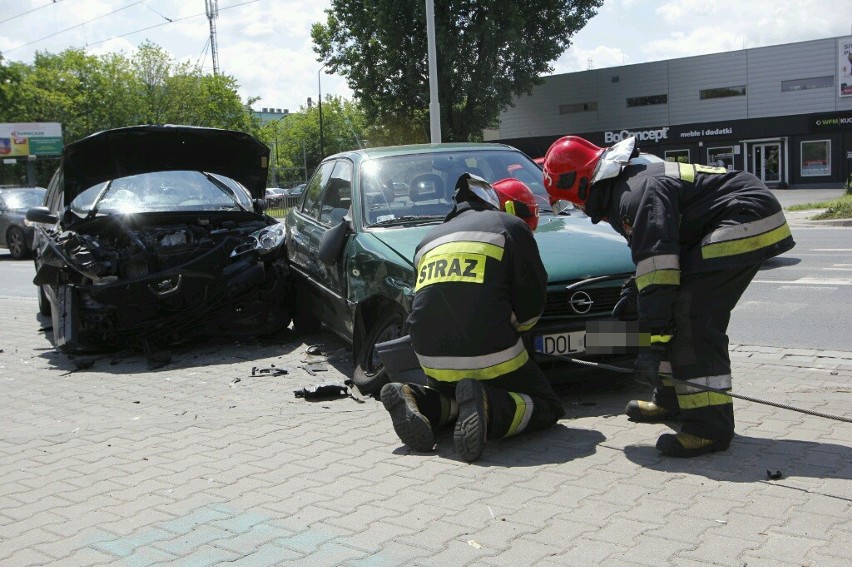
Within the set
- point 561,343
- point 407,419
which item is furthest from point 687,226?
point 407,419

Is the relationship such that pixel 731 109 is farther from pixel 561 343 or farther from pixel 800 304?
pixel 561 343

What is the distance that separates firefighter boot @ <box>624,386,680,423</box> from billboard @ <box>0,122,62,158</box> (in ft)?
183

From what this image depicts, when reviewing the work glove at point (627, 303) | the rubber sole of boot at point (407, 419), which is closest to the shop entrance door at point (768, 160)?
the work glove at point (627, 303)

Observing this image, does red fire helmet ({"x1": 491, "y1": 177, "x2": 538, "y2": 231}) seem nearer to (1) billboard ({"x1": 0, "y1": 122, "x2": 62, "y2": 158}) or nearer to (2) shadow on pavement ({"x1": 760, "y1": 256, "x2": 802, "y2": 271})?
(2) shadow on pavement ({"x1": 760, "y1": 256, "x2": 802, "y2": 271})

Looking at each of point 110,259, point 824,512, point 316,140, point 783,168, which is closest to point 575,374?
point 824,512

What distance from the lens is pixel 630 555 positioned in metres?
3.19

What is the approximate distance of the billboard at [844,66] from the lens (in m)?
39.3

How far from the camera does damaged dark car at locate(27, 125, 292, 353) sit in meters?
7.40

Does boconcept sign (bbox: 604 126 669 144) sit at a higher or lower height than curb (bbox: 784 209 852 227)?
higher

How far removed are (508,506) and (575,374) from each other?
163 centimetres

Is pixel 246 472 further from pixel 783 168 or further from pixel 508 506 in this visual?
pixel 783 168

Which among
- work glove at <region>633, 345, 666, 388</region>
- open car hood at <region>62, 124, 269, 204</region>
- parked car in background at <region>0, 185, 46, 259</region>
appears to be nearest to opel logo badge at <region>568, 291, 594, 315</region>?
work glove at <region>633, 345, 666, 388</region>

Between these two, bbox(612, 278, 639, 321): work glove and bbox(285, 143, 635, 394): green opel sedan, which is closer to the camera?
bbox(612, 278, 639, 321): work glove

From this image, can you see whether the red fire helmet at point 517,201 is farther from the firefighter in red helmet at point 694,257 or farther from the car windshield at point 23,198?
the car windshield at point 23,198
